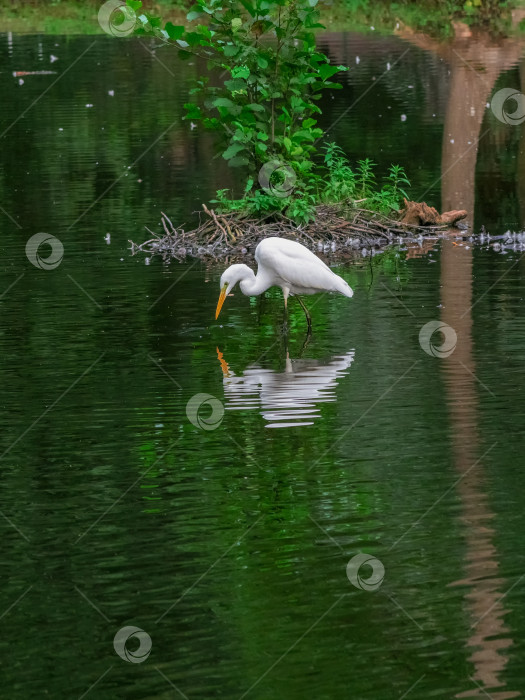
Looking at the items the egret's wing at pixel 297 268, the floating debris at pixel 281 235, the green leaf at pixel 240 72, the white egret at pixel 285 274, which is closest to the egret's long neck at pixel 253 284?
the white egret at pixel 285 274

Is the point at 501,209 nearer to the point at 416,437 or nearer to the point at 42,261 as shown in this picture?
the point at 42,261

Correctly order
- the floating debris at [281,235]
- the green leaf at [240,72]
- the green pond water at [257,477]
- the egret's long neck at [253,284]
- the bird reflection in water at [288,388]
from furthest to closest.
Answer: the floating debris at [281,235]
the green leaf at [240,72]
the egret's long neck at [253,284]
the bird reflection in water at [288,388]
the green pond water at [257,477]

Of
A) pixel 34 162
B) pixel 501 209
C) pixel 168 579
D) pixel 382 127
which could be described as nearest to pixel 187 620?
pixel 168 579

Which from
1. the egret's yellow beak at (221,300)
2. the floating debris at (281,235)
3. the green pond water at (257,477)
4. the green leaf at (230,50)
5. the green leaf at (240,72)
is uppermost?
the green leaf at (230,50)

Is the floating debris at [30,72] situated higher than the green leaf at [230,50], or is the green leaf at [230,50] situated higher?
the floating debris at [30,72]

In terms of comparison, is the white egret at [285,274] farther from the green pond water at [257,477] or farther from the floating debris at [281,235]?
the floating debris at [281,235]

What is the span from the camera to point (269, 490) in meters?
7.52

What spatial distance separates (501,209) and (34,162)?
6.31 meters

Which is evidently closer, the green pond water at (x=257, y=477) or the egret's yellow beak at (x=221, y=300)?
the green pond water at (x=257, y=477)

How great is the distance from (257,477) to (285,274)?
14.0 feet

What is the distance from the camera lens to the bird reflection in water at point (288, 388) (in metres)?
9.07

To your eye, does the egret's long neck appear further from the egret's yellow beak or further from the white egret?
the egret's yellow beak

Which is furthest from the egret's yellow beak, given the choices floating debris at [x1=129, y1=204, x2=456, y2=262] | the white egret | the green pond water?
floating debris at [x1=129, y1=204, x2=456, y2=262]

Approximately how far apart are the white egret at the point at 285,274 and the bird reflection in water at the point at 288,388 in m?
1.36
